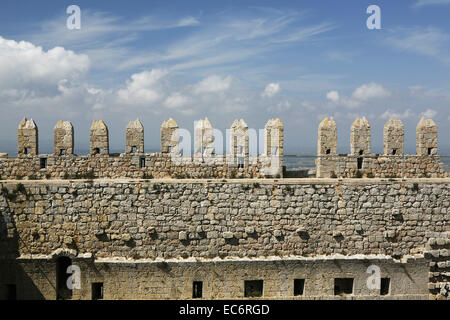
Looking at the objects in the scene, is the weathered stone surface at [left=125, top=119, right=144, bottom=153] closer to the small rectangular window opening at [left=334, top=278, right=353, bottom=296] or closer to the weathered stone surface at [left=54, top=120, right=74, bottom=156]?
the weathered stone surface at [left=54, top=120, right=74, bottom=156]

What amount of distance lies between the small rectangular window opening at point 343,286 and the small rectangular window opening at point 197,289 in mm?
3761

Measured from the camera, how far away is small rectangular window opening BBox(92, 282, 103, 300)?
9711 mm

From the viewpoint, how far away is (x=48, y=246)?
31.7ft

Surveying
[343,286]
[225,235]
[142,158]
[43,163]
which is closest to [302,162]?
[225,235]

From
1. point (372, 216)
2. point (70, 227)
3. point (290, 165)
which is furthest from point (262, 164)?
point (70, 227)

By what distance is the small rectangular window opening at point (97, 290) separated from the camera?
31.9 ft

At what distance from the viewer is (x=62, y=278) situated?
9.91 meters

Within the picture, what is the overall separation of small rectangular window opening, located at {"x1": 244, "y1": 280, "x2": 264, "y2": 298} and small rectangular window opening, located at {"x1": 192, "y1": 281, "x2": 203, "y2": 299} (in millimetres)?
1229

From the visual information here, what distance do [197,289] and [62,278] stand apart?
3733 mm

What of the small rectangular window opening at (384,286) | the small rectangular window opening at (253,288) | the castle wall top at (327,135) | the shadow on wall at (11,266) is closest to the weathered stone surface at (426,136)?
the castle wall top at (327,135)

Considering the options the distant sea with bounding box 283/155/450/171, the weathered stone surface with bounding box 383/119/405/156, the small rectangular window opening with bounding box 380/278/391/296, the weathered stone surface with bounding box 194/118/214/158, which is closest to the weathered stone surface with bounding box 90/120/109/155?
the weathered stone surface with bounding box 194/118/214/158

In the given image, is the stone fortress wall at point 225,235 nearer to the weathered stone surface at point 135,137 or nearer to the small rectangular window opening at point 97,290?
the small rectangular window opening at point 97,290

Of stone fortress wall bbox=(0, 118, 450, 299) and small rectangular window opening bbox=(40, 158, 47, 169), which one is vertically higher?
small rectangular window opening bbox=(40, 158, 47, 169)

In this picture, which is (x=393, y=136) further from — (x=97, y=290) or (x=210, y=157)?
(x=97, y=290)
